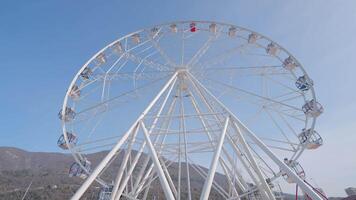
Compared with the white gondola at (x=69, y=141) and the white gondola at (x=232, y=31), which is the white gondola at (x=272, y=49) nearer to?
the white gondola at (x=232, y=31)

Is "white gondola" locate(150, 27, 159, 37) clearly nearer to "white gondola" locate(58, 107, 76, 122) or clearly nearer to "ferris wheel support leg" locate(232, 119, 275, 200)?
"white gondola" locate(58, 107, 76, 122)

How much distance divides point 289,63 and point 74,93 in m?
15.6

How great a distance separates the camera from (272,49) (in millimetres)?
23562

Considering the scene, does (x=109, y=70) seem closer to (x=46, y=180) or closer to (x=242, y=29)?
(x=242, y=29)

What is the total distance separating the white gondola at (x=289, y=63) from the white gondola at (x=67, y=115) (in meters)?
15.6

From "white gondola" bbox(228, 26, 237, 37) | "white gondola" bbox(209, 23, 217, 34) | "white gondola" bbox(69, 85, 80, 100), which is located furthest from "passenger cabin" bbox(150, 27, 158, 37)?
"white gondola" bbox(69, 85, 80, 100)

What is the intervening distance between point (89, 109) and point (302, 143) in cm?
1477

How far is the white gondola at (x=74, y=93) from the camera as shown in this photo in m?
22.0

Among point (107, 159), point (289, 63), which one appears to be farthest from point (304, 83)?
point (107, 159)

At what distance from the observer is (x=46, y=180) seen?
120938mm

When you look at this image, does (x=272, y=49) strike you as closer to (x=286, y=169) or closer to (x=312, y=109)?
(x=312, y=109)

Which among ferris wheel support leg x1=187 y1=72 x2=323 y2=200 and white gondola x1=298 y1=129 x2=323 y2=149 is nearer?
ferris wheel support leg x1=187 y1=72 x2=323 y2=200

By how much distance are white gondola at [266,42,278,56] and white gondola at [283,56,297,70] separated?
41.1 inches

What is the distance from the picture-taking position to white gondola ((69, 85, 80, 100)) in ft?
72.1
